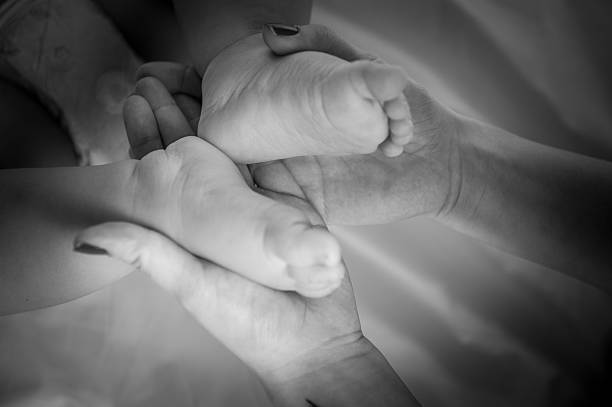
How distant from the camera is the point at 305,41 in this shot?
664 mm

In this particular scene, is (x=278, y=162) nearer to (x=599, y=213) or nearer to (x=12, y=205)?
(x=12, y=205)

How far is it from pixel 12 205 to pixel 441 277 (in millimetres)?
713

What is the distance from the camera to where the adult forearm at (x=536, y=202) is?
77cm

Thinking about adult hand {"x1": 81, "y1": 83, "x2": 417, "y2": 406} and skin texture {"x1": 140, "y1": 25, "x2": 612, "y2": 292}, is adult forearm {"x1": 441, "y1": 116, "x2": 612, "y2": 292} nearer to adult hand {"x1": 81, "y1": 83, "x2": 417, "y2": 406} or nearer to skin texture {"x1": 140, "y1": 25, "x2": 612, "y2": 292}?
skin texture {"x1": 140, "y1": 25, "x2": 612, "y2": 292}

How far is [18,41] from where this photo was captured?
3.07 feet

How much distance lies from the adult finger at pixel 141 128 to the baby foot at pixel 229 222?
0.14m

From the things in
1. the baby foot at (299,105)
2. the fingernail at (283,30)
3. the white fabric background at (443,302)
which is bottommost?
the white fabric background at (443,302)

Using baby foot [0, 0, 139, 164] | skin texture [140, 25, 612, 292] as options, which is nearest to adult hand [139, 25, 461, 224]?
skin texture [140, 25, 612, 292]

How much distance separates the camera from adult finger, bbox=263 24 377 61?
0.65 m

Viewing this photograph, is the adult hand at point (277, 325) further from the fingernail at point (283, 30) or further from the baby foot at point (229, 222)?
the fingernail at point (283, 30)

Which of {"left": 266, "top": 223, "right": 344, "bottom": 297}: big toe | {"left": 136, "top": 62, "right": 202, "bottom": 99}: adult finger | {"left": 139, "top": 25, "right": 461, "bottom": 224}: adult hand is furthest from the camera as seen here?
{"left": 136, "top": 62, "right": 202, "bottom": 99}: adult finger

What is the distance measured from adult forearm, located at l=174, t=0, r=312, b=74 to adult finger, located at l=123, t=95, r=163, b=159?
15cm

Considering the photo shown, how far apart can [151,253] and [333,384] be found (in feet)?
0.92

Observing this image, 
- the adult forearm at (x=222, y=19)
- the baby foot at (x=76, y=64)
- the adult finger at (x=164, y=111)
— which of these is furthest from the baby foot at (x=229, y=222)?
the baby foot at (x=76, y=64)
